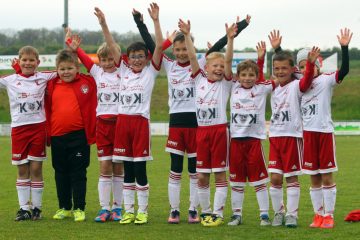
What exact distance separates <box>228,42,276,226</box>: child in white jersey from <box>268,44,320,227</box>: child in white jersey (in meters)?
0.15

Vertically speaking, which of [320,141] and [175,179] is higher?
[320,141]

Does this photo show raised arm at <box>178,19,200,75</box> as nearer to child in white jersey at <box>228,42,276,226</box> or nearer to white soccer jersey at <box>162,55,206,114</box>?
white soccer jersey at <box>162,55,206,114</box>

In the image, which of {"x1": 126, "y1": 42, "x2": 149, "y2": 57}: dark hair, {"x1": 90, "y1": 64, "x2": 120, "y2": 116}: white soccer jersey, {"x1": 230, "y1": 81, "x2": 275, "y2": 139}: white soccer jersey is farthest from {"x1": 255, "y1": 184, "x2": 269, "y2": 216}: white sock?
{"x1": 126, "y1": 42, "x2": 149, "y2": 57}: dark hair

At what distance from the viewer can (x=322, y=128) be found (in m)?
10.1

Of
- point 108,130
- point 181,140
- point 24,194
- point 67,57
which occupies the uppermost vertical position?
point 67,57

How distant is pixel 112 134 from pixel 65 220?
137cm

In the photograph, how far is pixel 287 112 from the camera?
10258mm

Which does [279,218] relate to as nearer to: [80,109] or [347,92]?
[80,109]

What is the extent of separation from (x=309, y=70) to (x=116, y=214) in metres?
3.38

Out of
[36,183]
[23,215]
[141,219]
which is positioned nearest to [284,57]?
[141,219]

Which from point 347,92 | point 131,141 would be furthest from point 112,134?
point 347,92

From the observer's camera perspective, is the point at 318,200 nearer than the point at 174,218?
Yes

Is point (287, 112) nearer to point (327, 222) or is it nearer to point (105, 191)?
point (327, 222)

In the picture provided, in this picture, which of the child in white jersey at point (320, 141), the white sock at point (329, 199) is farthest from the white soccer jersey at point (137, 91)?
the white sock at point (329, 199)
